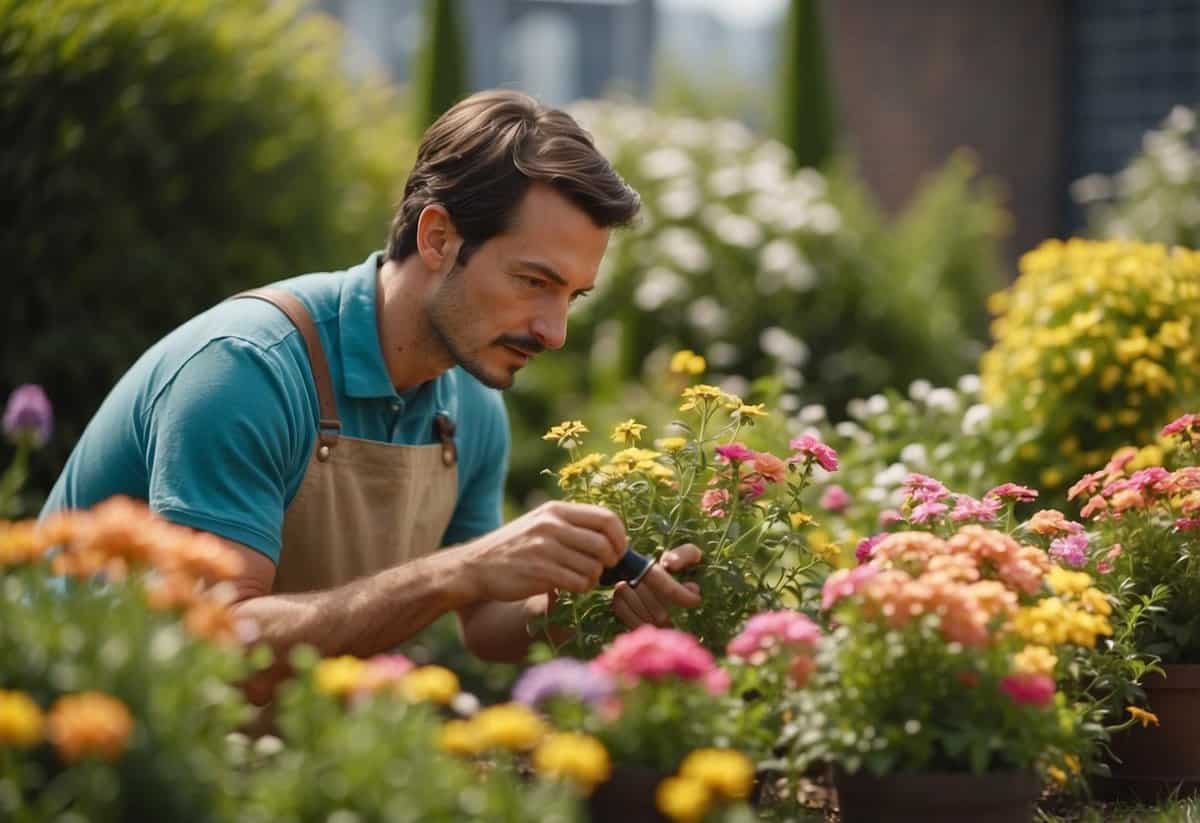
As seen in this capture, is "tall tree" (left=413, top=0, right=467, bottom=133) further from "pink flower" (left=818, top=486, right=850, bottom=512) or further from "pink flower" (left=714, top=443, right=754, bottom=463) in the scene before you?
"pink flower" (left=714, top=443, right=754, bottom=463)

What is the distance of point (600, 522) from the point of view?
6.25ft

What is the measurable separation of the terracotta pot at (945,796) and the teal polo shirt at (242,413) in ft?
3.68

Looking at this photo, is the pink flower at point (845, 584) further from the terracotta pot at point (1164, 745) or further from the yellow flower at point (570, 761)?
the terracotta pot at point (1164, 745)

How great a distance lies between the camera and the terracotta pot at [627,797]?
1518mm

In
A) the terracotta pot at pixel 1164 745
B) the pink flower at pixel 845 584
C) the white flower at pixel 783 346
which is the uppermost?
the pink flower at pixel 845 584

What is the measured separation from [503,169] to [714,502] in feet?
2.57

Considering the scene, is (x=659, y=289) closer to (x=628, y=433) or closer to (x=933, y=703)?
(x=628, y=433)

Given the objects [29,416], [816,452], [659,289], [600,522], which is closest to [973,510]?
[816,452]

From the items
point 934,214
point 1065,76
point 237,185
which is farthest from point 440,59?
point 1065,76

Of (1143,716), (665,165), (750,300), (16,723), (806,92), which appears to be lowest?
(750,300)

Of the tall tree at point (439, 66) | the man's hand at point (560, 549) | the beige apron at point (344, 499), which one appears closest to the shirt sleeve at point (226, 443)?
the beige apron at point (344, 499)

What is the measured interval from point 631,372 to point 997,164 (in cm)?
704

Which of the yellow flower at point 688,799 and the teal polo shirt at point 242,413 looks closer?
the yellow flower at point 688,799

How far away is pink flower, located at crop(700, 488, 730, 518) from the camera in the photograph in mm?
2123
